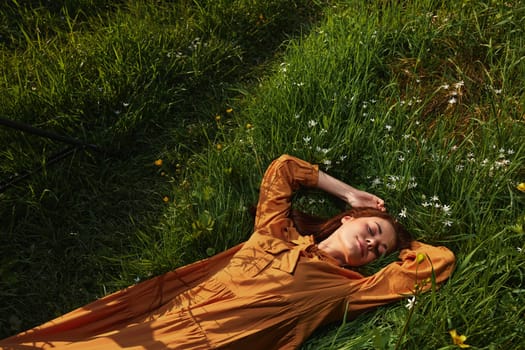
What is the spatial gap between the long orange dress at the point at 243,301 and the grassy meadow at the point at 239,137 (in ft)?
0.43

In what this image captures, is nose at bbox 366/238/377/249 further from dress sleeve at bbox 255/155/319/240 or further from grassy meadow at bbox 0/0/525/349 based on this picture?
dress sleeve at bbox 255/155/319/240

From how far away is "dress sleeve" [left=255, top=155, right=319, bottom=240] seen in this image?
9.78 ft

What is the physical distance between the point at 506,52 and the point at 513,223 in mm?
1279

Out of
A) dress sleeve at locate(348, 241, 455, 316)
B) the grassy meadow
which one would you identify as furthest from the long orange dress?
the grassy meadow

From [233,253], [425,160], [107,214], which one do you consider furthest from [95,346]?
[425,160]

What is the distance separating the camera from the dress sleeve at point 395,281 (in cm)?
271

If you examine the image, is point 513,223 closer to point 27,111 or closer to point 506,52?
point 506,52

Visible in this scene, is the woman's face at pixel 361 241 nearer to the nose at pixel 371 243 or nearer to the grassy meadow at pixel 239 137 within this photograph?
the nose at pixel 371 243

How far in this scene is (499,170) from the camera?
9.78ft

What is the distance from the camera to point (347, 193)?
3119 mm

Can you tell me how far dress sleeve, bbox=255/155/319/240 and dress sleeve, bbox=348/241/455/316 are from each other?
50 cm

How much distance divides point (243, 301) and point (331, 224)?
27.6 inches

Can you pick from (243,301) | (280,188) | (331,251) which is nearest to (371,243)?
(331,251)

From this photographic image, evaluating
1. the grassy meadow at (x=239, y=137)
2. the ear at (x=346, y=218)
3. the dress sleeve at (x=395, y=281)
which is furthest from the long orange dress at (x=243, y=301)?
the ear at (x=346, y=218)
